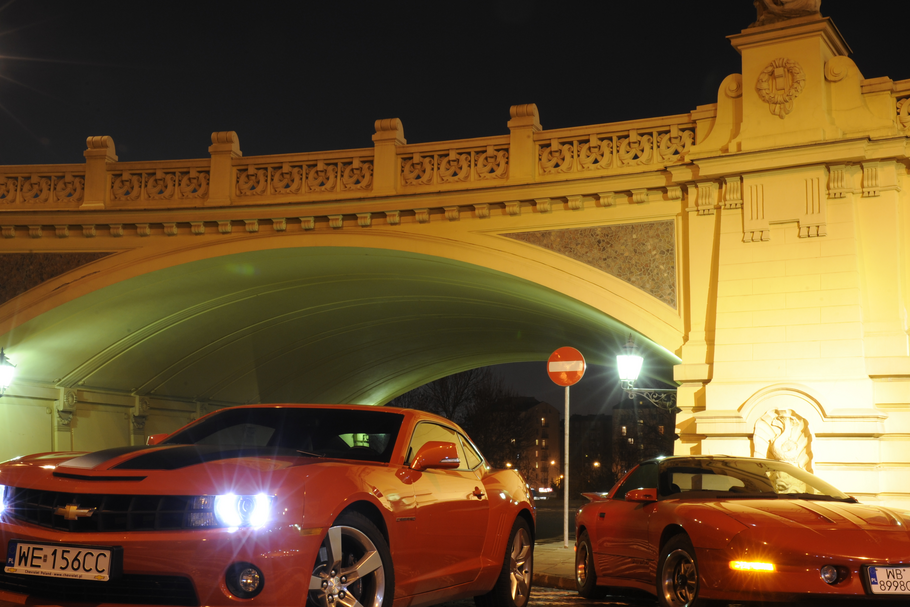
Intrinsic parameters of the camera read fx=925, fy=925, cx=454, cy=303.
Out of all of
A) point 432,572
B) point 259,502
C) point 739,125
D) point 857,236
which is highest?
point 739,125

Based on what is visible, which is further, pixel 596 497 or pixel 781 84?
pixel 781 84

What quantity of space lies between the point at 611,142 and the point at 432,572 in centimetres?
1037

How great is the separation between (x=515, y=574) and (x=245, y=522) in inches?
127

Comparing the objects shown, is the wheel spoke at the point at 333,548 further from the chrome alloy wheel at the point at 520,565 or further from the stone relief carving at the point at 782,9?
the stone relief carving at the point at 782,9

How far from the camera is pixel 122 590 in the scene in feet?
13.9

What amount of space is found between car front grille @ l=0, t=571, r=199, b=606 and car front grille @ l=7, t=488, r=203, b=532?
23 centimetres

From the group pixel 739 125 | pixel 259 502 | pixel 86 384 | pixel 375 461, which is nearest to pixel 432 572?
pixel 375 461

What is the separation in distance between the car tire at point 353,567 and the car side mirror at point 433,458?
65cm

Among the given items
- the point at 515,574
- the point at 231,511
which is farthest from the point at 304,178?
the point at 231,511

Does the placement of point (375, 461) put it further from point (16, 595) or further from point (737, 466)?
point (737, 466)

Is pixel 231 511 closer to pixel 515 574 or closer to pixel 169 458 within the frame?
pixel 169 458

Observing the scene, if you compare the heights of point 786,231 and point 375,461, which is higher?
point 786,231

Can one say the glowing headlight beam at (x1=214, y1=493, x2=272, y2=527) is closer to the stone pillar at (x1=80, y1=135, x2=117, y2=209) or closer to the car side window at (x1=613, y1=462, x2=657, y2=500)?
the car side window at (x1=613, y1=462, x2=657, y2=500)

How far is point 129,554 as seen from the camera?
13.8ft
